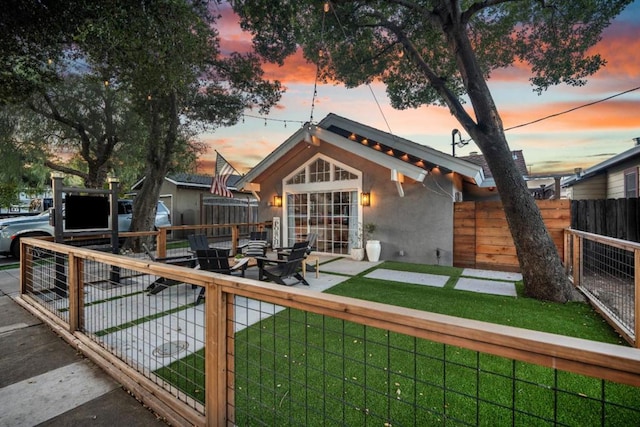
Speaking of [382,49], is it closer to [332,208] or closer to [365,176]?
[365,176]

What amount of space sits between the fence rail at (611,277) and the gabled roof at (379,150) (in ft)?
8.93

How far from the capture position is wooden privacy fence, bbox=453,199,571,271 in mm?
7352

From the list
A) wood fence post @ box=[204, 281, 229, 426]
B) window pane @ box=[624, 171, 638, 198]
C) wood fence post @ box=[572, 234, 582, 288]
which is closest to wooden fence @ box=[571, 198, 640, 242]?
wood fence post @ box=[572, 234, 582, 288]

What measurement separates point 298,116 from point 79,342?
32.8 feet

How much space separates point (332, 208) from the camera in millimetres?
9969

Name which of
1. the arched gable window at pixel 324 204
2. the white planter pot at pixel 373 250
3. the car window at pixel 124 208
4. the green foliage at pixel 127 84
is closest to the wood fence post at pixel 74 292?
the green foliage at pixel 127 84

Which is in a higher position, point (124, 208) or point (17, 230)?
point (124, 208)

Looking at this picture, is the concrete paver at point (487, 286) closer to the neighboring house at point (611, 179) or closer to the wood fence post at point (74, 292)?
the neighboring house at point (611, 179)

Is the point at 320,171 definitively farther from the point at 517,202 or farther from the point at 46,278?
the point at 46,278

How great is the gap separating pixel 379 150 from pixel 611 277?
18.3ft

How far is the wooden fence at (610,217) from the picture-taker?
6.59m

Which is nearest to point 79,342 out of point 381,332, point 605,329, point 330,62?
point 381,332

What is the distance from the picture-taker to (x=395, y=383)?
8.73ft

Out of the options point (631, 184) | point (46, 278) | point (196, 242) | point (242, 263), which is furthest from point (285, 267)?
point (631, 184)
